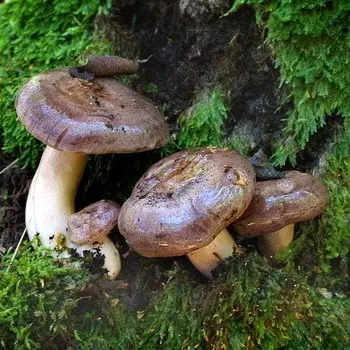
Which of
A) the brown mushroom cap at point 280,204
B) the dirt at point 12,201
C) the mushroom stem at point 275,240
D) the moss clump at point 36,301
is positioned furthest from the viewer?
the dirt at point 12,201

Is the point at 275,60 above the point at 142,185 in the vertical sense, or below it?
above

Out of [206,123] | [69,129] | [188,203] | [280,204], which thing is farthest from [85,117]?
[280,204]

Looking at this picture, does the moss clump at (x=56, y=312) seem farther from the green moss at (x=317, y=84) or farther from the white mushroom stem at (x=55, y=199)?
the green moss at (x=317, y=84)

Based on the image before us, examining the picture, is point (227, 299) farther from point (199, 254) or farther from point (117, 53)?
point (117, 53)

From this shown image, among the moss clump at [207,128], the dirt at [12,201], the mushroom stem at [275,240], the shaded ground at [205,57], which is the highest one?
the shaded ground at [205,57]

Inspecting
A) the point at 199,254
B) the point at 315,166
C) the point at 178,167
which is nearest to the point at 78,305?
the point at 199,254

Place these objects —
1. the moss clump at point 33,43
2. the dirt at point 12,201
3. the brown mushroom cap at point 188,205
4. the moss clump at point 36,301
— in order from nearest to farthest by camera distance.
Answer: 1. the brown mushroom cap at point 188,205
2. the moss clump at point 36,301
3. the dirt at point 12,201
4. the moss clump at point 33,43

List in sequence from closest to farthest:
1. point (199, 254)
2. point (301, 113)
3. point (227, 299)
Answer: point (227, 299)
point (199, 254)
point (301, 113)

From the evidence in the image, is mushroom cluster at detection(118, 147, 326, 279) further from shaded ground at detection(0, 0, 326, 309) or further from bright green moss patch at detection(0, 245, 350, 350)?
shaded ground at detection(0, 0, 326, 309)

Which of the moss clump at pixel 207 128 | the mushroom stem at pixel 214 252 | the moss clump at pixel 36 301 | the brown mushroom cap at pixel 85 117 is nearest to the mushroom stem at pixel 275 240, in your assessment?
the mushroom stem at pixel 214 252
